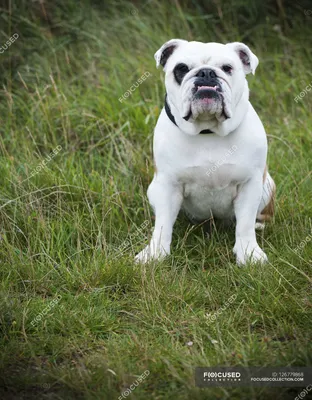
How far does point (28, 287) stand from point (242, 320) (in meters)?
1.30

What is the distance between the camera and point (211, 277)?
4082mm

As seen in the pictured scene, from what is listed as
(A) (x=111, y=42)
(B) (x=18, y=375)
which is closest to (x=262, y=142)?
(B) (x=18, y=375)

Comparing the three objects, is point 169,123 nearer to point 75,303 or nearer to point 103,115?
point 75,303

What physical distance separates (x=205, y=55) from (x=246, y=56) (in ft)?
1.03

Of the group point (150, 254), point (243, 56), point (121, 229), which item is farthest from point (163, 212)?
point (243, 56)

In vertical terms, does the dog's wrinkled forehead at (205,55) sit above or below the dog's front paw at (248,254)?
above

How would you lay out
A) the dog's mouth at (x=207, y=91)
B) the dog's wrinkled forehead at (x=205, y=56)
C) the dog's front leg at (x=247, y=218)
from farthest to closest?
the dog's front leg at (x=247, y=218)
the dog's wrinkled forehead at (x=205, y=56)
the dog's mouth at (x=207, y=91)

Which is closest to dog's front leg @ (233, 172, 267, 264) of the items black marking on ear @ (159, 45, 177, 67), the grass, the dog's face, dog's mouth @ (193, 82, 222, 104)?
the grass

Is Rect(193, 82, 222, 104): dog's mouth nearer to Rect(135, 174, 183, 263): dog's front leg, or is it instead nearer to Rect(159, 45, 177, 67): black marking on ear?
Rect(159, 45, 177, 67): black marking on ear

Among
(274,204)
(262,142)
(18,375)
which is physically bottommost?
(18,375)

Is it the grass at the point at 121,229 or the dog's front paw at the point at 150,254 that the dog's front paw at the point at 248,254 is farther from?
the dog's front paw at the point at 150,254

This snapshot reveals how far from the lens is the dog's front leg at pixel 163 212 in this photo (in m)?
4.25

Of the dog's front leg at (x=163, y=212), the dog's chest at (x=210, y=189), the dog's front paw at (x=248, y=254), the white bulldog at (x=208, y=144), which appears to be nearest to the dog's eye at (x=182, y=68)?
the white bulldog at (x=208, y=144)

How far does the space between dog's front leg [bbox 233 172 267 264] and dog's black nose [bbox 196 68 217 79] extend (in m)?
0.73
